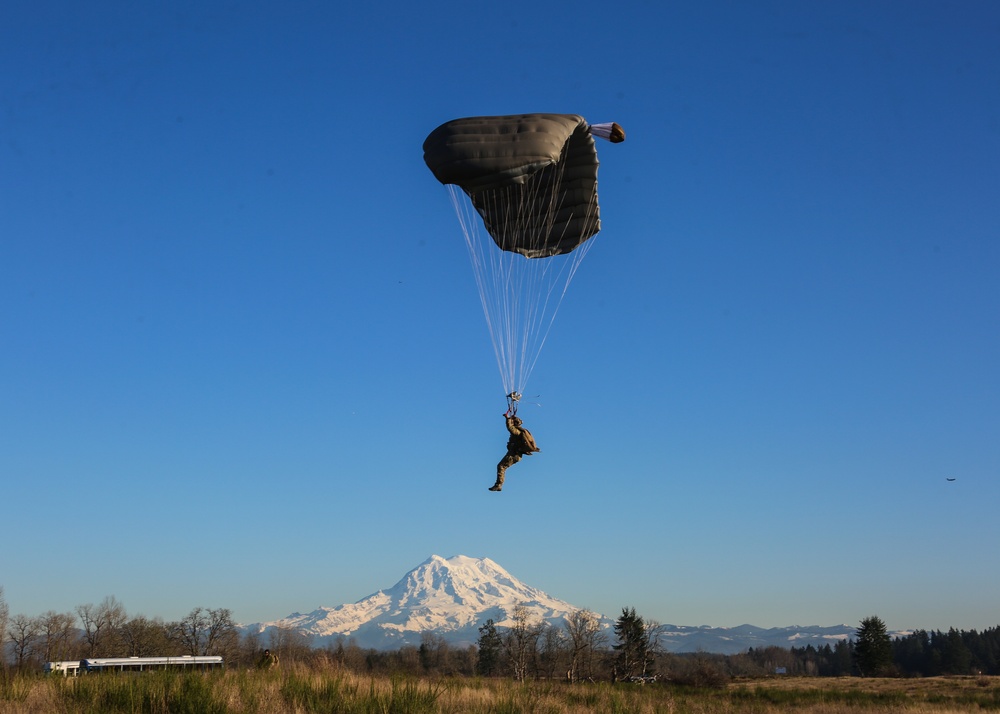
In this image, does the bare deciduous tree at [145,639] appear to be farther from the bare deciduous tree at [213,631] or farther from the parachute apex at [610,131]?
the parachute apex at [610,131]

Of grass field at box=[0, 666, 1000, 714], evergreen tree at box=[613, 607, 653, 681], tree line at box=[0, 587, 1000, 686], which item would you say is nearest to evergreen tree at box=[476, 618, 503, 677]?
tree line at box=[0, 587, 1000, 686]

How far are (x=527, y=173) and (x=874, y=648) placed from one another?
2867 inches

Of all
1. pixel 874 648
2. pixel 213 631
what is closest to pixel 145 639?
pixel 213 631

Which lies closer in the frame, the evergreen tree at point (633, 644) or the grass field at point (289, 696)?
the grass field at point (289, 696)

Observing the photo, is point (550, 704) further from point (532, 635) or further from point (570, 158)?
point (532, 635)

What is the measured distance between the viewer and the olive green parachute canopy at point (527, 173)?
18312 millimetres

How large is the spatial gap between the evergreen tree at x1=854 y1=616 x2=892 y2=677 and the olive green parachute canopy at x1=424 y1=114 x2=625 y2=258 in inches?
2672

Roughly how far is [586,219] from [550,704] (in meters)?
11.4

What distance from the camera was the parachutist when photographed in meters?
18.9

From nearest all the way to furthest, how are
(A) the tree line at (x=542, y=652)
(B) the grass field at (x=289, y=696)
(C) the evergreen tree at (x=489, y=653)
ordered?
(B) the grass field at (x=289, y=696)
(A) the tree line at (x=542, y=652)
(C) the evergreen tree at (x=489, y=653)

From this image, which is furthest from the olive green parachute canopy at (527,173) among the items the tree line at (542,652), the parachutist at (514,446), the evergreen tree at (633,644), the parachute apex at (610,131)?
the evergreen tree at (633,644)

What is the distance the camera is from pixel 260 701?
43.7 feet

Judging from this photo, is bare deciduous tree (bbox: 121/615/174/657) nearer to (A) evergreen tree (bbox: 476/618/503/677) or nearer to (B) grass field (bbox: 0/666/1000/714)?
(A) evergreen tree (bbox: 476/618/503/677)

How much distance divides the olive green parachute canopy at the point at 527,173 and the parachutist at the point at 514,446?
493cm
